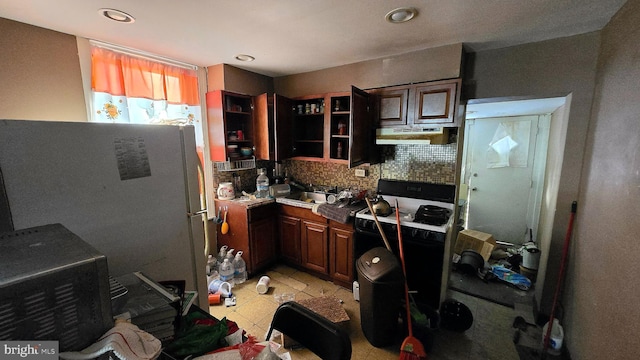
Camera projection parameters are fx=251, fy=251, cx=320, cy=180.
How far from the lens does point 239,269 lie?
2.80m

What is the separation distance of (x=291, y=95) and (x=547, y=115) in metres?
3.68

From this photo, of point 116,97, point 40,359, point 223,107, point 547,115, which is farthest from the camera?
point 547,115

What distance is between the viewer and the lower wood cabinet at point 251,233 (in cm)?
281

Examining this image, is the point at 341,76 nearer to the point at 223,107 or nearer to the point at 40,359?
the point at 223,107

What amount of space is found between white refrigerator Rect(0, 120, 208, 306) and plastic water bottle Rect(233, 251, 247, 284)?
1228 mm

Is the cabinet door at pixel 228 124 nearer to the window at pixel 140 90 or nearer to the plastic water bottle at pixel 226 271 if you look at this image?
the window at pixel 140 90

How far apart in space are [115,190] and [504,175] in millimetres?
4799

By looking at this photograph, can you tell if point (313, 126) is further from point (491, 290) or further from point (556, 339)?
point (556, 339)

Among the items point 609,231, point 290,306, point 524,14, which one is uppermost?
point 524,14

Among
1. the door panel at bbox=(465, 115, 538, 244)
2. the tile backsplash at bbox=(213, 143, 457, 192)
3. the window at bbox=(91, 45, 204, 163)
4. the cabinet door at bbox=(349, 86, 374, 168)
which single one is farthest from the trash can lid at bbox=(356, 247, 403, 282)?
the door panel at bbox=(465, 115, 538, 244)

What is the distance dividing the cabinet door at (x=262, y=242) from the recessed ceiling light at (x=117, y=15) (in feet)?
6.58

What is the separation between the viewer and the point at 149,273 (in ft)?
4.17

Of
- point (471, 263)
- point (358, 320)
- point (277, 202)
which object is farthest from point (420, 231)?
point (277, 202)

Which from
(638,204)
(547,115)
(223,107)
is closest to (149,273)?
(223,107)
